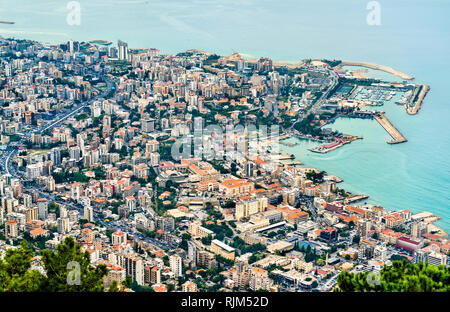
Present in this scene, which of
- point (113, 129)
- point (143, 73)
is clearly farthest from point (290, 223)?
point (143, 73)

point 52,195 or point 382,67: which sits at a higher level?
point 382,67

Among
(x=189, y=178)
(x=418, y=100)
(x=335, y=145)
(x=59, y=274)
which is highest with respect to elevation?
(x=418, y=100)

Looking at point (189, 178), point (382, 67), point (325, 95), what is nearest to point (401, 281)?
point (189, 178)

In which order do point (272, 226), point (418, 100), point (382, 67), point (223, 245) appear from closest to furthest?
1. point (223, 245)
2. point (272, 226)
3. point (418, 100)
4. point (382, 67)

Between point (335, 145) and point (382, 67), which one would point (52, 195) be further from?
point (382, 67)

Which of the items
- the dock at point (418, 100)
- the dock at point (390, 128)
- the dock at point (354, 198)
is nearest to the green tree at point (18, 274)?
the dock at point (354, 198)

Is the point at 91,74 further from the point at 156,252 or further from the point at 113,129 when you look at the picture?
the point at 156,252

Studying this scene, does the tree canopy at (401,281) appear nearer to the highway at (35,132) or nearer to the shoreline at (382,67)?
the highway at (35,132)

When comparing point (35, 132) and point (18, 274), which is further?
point (35, 132)
